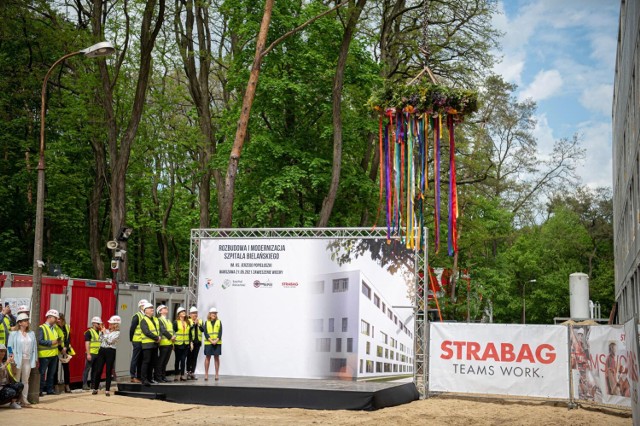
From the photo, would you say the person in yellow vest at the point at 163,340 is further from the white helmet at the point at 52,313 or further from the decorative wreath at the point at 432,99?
the decorative wreath at the point at 432,99

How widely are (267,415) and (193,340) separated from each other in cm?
411

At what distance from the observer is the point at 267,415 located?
51.4 ft

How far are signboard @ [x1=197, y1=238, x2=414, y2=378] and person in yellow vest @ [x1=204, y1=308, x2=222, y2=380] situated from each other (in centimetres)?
103

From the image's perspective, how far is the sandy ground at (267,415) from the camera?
555 inches

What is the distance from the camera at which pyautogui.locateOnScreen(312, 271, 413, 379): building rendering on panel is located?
62.6 feet

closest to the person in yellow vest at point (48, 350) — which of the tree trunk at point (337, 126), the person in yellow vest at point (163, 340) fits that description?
the person in yellow vest at point (163, 340)

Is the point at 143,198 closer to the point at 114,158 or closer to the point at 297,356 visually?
the point at 114,158

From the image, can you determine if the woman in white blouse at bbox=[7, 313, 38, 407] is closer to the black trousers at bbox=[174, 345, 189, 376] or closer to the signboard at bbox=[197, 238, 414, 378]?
the black trousers at bbox=[174, 345, 189, 376]

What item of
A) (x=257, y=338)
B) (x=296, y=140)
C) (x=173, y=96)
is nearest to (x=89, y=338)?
(x=257, y=338)

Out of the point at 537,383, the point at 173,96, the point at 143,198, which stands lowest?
the point at 537,383

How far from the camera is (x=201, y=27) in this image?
29.9 metres

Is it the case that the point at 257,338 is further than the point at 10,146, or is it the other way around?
the point at 10,146

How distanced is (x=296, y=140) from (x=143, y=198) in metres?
15.6

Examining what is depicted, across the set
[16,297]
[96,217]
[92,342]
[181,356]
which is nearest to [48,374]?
[92,342]
